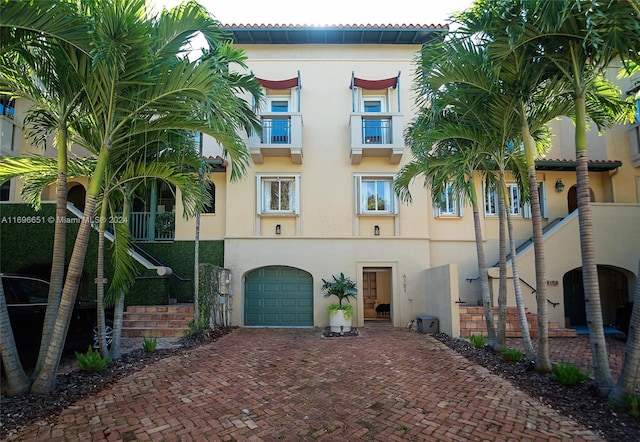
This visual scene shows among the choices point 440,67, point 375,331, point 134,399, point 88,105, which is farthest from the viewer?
point 375,331

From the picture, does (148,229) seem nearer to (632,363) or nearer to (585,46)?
(585,46)

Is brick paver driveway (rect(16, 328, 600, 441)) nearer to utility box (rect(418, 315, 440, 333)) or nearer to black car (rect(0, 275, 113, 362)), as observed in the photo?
black car (rect(0, 275, 113, 362))

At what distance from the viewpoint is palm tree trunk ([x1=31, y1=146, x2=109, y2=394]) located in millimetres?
4973

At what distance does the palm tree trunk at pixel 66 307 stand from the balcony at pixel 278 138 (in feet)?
22.8

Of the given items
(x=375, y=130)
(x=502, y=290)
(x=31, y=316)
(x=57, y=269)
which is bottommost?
(x=31, y=316)

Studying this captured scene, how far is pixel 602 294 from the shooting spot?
1312cm

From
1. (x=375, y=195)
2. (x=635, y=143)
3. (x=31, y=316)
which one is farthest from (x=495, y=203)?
(x=31, y=316)

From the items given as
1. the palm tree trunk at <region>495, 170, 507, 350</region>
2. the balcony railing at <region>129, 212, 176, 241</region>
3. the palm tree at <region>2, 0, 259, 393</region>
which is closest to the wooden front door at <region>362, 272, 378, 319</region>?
the balcony railing at <region>129, 212, 176, 241</region>

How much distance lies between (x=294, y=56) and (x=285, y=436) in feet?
41.3

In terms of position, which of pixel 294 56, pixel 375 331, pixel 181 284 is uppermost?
pixel 294 56

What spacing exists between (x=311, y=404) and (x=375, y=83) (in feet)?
36.5

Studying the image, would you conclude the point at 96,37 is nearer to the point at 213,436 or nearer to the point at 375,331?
the point at 213,436

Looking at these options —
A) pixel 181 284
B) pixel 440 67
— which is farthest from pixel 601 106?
pixel 181 284

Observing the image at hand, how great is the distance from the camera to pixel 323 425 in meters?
4.34
